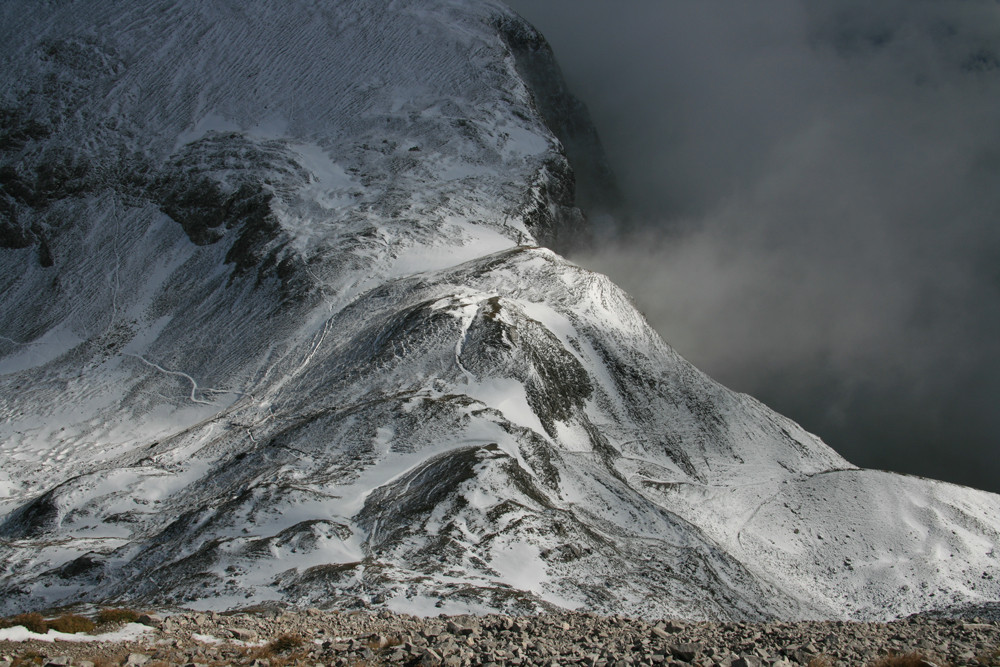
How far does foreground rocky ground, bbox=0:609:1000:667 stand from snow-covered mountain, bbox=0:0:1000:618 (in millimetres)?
8784

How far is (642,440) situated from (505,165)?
6169cm

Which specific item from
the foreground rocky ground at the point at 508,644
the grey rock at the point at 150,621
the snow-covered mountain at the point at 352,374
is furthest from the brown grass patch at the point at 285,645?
the snow-covered mountain at the point at 352,374

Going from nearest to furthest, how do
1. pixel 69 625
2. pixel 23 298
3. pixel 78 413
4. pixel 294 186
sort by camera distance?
pixel 69 625
pixel 78 413
pixel 23 298
pixel 294 186

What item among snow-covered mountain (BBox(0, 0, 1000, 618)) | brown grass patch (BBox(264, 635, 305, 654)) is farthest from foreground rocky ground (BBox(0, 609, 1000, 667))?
snow-covered mountain (BBox(0, 0, 1000, 618))

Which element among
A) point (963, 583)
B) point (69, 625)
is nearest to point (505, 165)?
point (963, 583)

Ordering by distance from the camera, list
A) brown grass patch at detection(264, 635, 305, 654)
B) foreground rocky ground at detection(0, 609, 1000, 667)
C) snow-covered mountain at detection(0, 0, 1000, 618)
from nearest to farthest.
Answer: foreground rocky ground at detection(0, 609, 1000, 667) < brown grass patch at detection(264, 635, 305, 654) < snow-covered mountain at detection(0, 0, 1000, 618)

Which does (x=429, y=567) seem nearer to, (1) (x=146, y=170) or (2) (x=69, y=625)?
(2) (x=69, y=625)

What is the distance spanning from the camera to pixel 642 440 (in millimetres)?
65125

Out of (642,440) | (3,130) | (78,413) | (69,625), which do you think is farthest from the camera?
(3,130)

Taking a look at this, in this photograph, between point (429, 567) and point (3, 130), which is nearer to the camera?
point (429, 567)

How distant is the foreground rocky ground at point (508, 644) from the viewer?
20172mm

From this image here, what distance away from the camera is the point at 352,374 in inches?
2574

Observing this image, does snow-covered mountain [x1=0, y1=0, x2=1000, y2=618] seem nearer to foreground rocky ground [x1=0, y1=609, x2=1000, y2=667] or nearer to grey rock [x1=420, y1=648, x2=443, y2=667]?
foreground rocky ground [x1=0, y1=609, x2=1000, y2=667]

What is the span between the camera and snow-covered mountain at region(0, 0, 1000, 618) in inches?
1702
